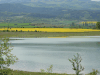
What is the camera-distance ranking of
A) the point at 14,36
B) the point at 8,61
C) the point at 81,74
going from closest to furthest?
the point at 8,61, the point at 81,74, the point at 14,36

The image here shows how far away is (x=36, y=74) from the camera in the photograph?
16391mm

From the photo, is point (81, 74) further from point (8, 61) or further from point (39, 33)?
point (39, 33)

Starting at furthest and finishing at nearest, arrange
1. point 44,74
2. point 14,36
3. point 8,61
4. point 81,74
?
1. point 14,36
2. point 81,74
3. point 44,74
4. point 8,61

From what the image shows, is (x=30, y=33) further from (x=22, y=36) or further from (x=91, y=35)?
(x=91, y=35)

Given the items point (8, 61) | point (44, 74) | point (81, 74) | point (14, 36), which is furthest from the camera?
point (14, 36)

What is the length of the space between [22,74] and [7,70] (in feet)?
4.37

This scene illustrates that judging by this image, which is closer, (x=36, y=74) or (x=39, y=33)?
(x=36, y=74)

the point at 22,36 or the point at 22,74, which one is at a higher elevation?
the point at 22,36

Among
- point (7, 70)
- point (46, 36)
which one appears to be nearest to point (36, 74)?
point (7, 70)

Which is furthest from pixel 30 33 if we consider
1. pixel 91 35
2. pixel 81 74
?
pixel 81 74

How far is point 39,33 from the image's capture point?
82.9 m

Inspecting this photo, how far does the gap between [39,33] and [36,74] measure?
6666 cm

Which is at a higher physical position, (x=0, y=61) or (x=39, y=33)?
(x=39, y=33)

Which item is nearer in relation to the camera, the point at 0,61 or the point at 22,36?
the point at 0,61
